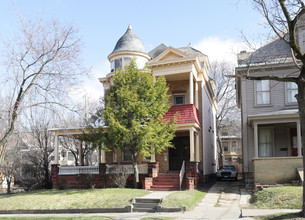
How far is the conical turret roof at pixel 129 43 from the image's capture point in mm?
24422

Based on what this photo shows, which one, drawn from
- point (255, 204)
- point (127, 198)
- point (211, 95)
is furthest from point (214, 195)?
point (211, 95)

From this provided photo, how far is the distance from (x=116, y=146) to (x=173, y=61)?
652 cm

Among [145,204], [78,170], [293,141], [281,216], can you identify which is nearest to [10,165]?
[78,170]

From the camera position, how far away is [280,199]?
12609 mm

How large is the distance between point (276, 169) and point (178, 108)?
6.84m

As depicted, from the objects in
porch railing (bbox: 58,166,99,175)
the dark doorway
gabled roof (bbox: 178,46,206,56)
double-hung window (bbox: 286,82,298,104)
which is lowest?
porch railing (bbox: 58,166,99,175)

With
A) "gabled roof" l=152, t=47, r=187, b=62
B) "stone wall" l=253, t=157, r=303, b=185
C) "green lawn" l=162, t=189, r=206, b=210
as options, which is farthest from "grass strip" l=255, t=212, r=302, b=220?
"gabled roof" l=152, t=47, r=187, b=62

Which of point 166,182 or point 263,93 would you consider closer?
point 166,182

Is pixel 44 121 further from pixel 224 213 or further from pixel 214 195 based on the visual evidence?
pixel 224 213

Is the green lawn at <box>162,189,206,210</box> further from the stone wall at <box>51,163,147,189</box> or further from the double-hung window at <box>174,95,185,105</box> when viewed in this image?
the double-hung window at <box>174,95,185,105</box>

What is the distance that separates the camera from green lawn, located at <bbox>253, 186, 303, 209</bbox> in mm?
11984

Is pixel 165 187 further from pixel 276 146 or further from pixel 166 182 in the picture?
pixel 276 146

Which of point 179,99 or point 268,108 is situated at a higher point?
point 179,99

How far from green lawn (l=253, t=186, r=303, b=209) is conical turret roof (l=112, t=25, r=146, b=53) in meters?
14.8
